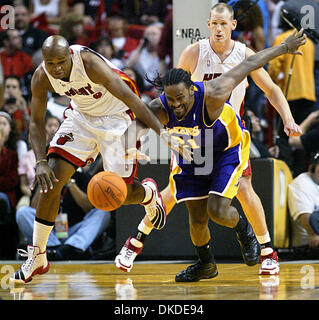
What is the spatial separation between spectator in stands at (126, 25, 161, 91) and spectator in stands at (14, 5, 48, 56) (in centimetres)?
131

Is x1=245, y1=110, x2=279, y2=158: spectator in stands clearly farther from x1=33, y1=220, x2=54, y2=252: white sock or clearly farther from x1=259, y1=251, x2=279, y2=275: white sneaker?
x1=33, y1=220, x2=54, y2=252: white sock

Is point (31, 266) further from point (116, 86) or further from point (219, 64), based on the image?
point (219, 64)

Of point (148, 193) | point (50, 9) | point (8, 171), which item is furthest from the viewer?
point (50, 9)

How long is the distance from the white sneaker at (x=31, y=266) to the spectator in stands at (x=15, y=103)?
373cm

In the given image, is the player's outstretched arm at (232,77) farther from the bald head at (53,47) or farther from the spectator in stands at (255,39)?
the spectator in stands at (255,39)

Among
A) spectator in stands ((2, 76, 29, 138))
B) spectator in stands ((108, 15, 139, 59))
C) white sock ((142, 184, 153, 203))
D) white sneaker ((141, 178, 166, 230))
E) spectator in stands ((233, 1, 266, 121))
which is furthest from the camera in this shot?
spectator in stands ((108, 15, 139, 59))

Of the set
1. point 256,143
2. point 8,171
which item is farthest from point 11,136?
point 256,143

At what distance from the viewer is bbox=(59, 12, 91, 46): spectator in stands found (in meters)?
9.91

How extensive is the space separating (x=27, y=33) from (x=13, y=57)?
0.65 metres

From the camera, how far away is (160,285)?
481 cm

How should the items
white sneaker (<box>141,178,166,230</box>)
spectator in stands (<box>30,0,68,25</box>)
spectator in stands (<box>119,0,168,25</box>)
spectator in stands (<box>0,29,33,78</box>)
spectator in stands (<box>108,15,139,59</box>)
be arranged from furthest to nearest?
spectator in stands (<box>30,0,68,25</box>) < spectator in stands (<box>119,0,168,25</box>) < spectator in stands (<box>108,15,139,59</box>) < spectator in stands (<box>0,29,33,78</box>) < white sneaker (<box>141,178,166,230</box>)
